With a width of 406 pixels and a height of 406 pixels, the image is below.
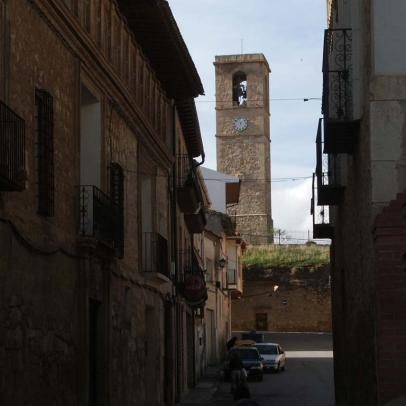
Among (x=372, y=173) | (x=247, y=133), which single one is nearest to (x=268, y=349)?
(x=372, y=173)

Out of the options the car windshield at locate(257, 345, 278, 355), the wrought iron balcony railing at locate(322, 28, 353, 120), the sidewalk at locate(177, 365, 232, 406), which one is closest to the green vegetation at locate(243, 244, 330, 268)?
Answer: the car windshield at locate(257, 345, 278, 355)

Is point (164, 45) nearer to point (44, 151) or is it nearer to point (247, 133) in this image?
point (44, 151)

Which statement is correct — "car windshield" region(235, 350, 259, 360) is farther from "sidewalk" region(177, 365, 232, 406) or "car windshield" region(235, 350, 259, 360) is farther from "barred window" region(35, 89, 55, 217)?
"barred window" region(35, 89, 55, 217)

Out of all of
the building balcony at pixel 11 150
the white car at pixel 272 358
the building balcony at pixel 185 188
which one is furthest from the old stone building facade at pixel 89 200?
the white car at pixel 272 358

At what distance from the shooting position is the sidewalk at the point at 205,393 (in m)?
26.2

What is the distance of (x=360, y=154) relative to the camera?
15.5 m

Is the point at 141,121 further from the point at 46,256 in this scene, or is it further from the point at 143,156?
the point at 46,256

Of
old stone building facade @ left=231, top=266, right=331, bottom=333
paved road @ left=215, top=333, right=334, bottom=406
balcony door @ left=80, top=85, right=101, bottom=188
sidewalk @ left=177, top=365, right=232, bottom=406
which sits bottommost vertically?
paved road @ left=215, top=333, right=334, bottom=406

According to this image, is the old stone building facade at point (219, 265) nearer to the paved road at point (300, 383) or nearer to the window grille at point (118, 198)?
the paved road at point (300, 383)

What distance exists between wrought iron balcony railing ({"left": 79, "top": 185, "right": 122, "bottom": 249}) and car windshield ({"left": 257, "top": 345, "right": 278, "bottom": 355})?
26748 millimetres

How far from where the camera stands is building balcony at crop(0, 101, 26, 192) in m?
11.1

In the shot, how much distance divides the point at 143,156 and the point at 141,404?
15.6 ft

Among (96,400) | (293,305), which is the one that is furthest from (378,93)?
(293,305)

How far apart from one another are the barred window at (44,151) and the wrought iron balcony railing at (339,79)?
14.3 ft
